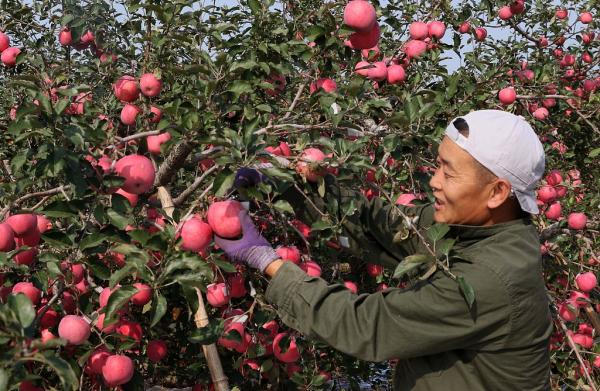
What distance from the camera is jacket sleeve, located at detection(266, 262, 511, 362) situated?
1.55m

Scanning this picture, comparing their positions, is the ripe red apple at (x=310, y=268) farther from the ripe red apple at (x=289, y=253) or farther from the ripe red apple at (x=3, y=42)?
the ripe red apple at (x=3, y=42)

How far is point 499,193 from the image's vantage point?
1729mm

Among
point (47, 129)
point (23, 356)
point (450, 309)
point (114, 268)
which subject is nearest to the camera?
point (23, 356)

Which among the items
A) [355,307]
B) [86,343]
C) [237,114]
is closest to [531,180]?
[355,307]

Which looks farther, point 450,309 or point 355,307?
point 355,307

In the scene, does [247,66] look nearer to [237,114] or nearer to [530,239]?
[237,114]

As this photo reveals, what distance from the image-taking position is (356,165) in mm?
1648

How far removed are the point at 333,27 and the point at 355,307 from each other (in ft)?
3.54

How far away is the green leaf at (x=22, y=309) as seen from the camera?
1.02m

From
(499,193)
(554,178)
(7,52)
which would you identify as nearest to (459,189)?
(499,193)

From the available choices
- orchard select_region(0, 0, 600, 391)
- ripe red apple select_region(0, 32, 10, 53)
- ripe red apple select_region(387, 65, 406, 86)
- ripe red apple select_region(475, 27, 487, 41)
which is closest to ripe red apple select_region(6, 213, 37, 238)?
orchard select_region(0, 0, 600, 391)

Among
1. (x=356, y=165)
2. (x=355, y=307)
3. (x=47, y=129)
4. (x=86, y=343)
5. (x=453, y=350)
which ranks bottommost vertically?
(x=86, y=343)

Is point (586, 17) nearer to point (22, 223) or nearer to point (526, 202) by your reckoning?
point (526, 202)

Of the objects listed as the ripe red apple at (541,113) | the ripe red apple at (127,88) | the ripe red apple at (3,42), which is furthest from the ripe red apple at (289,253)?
the ripe red apple at (541,113)
